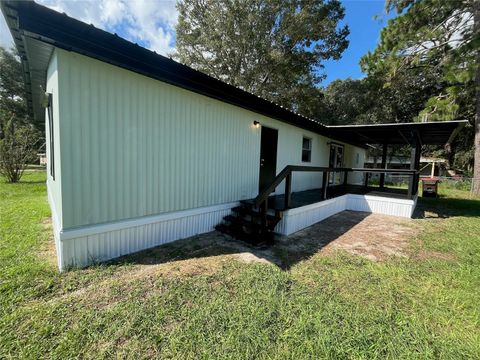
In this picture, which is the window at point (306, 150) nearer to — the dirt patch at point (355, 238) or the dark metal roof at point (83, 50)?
the dirt patch at point (355, 238)

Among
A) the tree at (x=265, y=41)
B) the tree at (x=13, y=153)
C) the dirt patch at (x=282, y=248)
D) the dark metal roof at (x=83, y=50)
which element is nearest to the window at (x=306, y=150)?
the dirt patch at (x=282, y=248)

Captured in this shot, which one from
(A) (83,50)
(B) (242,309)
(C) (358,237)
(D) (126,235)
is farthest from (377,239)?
(A) (83,50)

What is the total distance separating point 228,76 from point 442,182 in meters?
19.2

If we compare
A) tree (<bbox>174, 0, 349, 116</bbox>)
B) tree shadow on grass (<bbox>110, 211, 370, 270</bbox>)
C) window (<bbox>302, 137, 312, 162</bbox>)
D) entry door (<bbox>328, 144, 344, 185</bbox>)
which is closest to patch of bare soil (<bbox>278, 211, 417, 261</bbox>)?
tree shadow on grass (<bbox>110, 211, 370, 270</bbox>)

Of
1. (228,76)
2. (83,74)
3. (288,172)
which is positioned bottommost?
(288,172)

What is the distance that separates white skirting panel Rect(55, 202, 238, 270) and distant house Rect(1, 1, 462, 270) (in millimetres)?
15

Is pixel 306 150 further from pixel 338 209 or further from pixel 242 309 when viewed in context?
pixel 242 309

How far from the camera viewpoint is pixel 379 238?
4922mm

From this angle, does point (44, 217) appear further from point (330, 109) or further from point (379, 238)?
point (330, 109)

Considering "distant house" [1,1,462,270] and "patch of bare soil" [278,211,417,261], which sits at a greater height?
"distant house" [1,1,462,270]

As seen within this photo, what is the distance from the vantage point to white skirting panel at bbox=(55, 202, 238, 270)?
9.95ft

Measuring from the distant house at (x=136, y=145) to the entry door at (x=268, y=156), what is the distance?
0.69 ft

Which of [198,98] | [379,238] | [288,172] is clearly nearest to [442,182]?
[379,238]

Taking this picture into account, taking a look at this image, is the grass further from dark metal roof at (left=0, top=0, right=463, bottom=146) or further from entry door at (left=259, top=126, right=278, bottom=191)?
entry door at (left=259, top=126, right=278, bottom=191)
